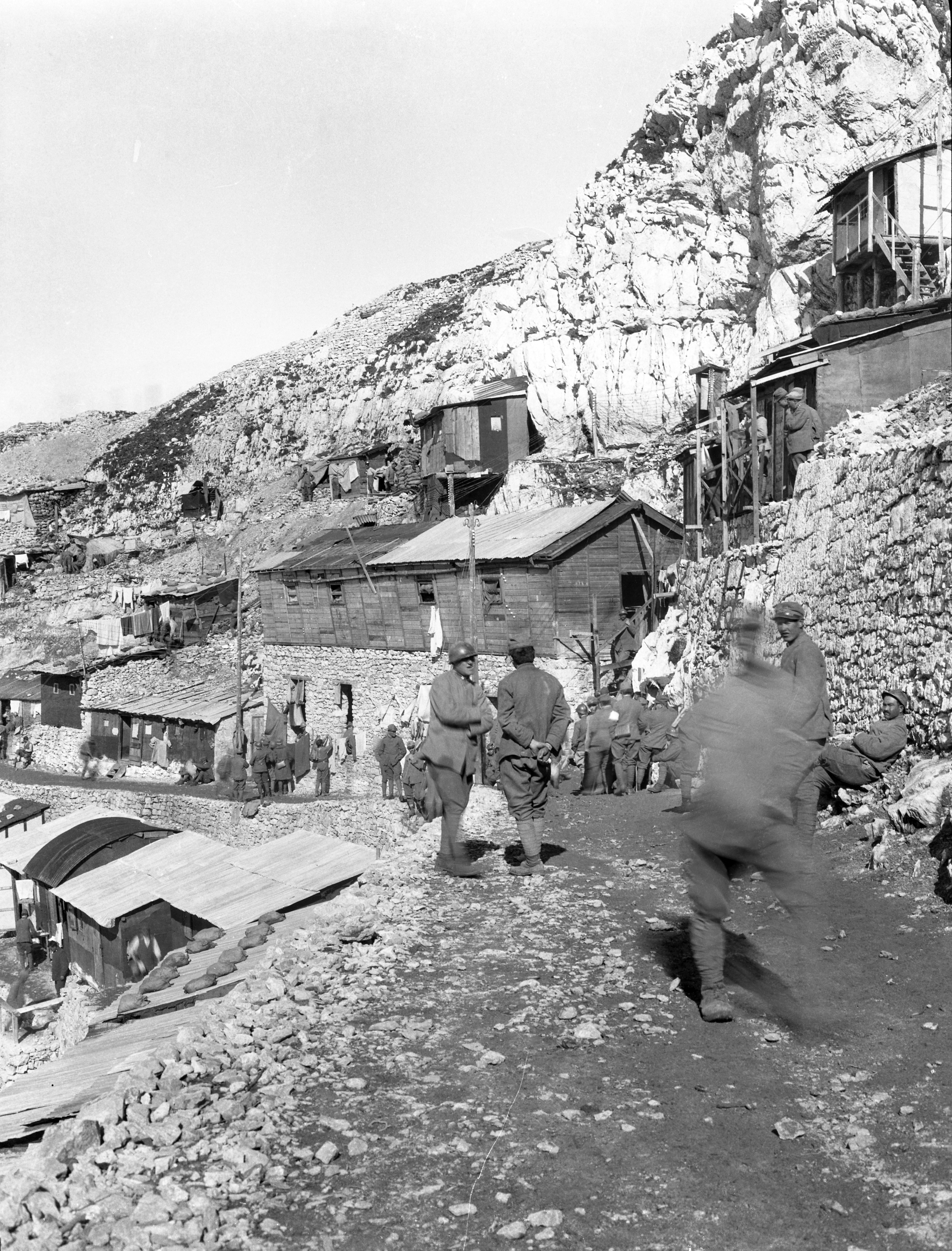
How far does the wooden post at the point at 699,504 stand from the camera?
71.4ft

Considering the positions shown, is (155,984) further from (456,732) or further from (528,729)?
(528,729)

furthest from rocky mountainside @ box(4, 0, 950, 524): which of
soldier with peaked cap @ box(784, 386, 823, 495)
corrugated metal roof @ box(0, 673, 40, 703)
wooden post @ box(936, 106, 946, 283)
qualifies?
soldier with peaked cap @ box(784, 386, 823, 495)

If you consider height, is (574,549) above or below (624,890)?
above

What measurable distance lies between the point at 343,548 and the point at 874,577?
86.7 ft

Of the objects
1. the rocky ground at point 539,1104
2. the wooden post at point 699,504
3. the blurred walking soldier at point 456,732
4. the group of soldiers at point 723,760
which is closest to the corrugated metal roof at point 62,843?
the group of soldiers at point 723,760

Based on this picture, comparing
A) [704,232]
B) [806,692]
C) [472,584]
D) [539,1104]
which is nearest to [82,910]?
[472,584]

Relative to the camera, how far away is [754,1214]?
3463mm

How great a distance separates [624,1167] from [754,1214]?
54cm

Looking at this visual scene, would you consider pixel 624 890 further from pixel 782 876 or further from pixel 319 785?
pixel 319 785

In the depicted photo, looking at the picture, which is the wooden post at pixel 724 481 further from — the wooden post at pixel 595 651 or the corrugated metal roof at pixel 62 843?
the corrugated metal roof at pixel 62 843

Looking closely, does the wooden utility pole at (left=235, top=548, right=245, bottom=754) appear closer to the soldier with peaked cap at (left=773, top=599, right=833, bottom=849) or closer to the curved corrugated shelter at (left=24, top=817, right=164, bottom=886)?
the curved corrugated shelter at (left=24, top=817, right=164, bottom=886)

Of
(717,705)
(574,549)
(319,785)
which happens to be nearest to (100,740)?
(319,785)

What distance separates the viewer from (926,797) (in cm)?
773

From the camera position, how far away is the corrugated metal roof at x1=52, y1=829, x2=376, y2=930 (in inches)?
480
